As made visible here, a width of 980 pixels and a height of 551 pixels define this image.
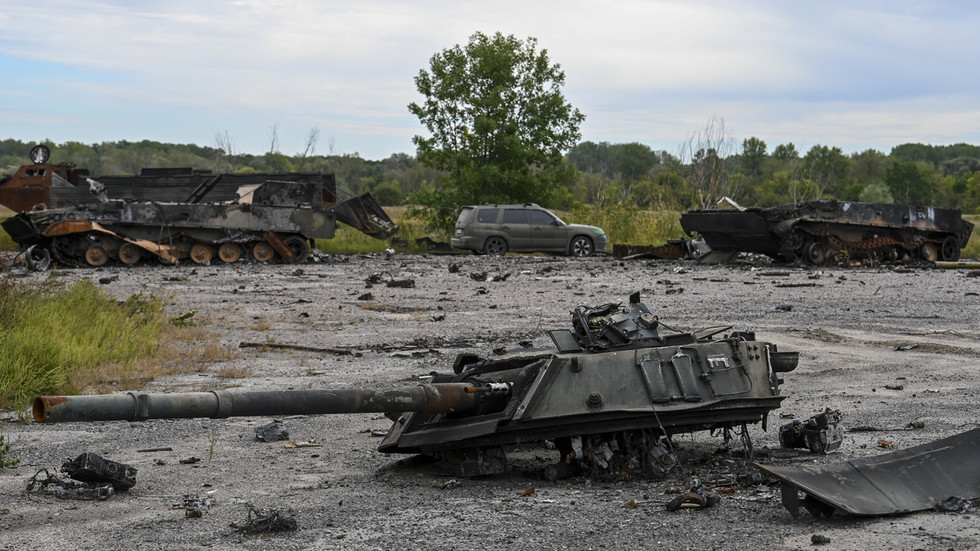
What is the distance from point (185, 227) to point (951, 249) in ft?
63.0

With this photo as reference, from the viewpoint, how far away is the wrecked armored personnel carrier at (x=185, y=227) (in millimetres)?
25672

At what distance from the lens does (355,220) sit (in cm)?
3058

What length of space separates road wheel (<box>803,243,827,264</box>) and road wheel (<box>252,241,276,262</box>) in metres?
13.2

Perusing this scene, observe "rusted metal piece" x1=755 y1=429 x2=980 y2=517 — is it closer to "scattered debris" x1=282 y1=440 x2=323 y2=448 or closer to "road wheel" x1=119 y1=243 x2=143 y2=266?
"scattered debris" x1=282 y1=440 x2=323 y2=448

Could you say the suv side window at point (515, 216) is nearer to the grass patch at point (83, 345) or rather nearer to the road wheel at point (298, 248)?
the road wheel at point (298, 248)

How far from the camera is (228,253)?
27219 millimetres

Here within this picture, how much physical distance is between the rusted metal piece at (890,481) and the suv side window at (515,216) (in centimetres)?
2355

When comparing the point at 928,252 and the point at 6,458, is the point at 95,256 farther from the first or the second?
the point at 928,252

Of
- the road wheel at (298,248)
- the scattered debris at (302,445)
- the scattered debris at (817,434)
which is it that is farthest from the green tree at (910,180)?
the scattered debris at (302,445)

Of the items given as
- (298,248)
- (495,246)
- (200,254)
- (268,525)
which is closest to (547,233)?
(495,246)

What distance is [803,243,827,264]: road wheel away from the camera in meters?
25.5

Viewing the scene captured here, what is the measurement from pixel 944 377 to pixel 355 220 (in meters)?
21.7

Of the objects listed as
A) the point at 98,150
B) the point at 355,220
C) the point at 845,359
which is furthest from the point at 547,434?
the point at 98,150

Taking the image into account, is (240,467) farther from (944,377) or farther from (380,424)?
(944,377)
